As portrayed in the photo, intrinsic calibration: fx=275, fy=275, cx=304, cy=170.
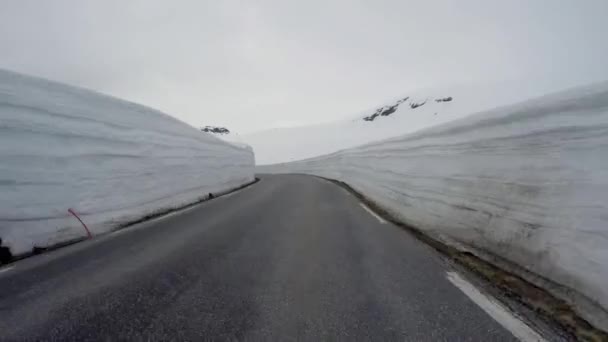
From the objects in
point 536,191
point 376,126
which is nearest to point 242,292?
point 536,191

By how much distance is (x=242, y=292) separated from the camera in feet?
8.22

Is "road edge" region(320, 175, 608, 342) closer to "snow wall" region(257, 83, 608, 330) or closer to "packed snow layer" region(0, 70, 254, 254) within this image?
"snow wall" region(257, 83, 608, 330)

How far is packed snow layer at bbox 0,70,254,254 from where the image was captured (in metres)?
3.94

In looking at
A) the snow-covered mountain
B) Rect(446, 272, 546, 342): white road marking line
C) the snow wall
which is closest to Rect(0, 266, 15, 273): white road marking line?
Rect(446, 272, 546, 342): white road marking line

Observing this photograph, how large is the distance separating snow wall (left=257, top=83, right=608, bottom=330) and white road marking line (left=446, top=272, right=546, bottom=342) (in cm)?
45

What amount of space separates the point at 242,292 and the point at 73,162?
4.36 m

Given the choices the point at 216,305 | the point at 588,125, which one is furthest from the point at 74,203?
the point at 588,125

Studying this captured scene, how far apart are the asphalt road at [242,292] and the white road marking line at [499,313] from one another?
58 millimetres

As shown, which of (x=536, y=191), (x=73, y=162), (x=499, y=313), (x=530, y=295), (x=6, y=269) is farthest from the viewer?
(x=73, y=162)

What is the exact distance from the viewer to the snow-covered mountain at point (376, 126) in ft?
196

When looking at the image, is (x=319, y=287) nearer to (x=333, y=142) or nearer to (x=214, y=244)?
(x=214, y=244)

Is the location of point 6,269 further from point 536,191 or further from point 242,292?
point 536,191

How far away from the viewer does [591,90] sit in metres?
2.37

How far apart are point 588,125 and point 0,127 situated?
683 cm
